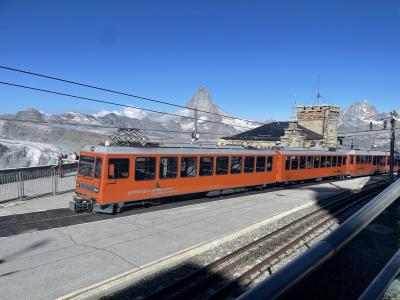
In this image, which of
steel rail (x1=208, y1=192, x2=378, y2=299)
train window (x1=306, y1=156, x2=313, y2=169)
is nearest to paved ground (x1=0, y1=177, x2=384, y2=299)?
steel rail (x1=208, y1=192, x2=378, y2=299)

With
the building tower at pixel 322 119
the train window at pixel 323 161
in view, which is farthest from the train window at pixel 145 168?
the building tower at pixel 322 119

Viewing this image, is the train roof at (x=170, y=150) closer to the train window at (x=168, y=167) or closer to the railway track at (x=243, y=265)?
the train window at (x=168, y=167)

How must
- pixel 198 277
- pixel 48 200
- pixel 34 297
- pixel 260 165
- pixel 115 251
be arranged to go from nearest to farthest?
1. pixel 34 297
2. pixel 198 277
3. pixel 115 251
4. pixel 48 200
5. pixel 260 165

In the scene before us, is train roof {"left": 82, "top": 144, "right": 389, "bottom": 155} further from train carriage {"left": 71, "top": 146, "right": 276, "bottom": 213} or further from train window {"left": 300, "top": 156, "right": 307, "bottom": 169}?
train window {"left": 300, "top": 156, "right": 307, "bottom": 169}

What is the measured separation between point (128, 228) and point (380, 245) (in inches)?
357

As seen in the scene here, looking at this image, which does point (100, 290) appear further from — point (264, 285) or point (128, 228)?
point (264, 285)

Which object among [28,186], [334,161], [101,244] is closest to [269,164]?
[334,161]

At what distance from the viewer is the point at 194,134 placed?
2647 centimetres

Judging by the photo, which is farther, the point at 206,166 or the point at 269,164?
the point at 269,164

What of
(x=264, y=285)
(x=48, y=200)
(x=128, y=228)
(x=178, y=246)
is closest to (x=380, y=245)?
(x=178, y=246)

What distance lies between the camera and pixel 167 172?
56.6ft

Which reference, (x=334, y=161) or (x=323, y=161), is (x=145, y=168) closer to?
(x=323, y=161)

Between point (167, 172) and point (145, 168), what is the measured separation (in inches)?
54.6

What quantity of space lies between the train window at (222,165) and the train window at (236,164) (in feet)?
1.77
